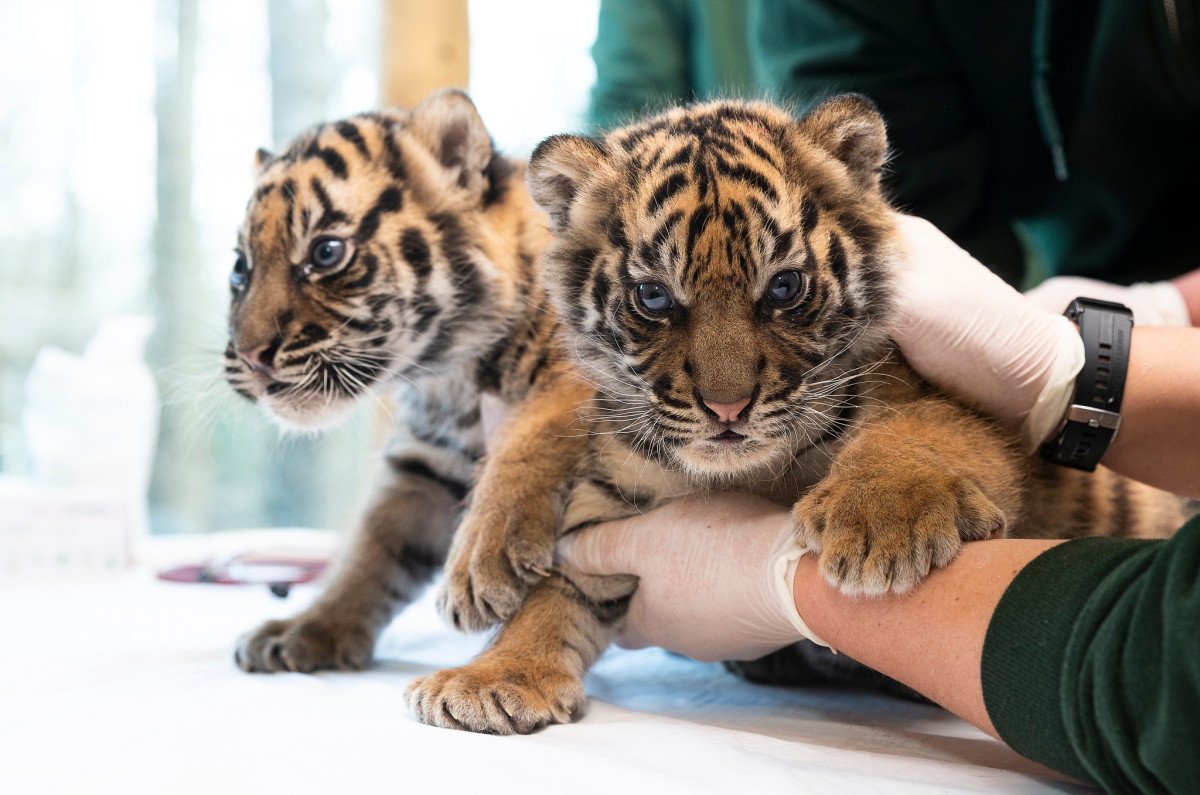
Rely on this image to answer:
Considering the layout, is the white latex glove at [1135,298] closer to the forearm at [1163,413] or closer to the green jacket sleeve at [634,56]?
the forearm at [1163,413]

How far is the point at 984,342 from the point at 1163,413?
0.91 feet

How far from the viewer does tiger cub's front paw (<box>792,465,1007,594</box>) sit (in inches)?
38.3

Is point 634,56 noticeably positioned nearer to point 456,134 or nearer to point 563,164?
point 456,134

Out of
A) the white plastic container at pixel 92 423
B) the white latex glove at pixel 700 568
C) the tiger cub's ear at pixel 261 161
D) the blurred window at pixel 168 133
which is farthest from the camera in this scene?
the blurred window at pixel 168 133

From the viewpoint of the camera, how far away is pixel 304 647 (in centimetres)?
151

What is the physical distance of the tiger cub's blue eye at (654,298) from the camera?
1.17m

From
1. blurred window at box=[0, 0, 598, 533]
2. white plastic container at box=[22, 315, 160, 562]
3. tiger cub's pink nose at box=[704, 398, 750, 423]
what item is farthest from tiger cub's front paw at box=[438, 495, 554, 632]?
blurred window at box=[0, 0, 598, 533]

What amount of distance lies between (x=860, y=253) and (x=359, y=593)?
3.41ft

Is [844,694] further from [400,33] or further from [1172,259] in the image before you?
[400,33]

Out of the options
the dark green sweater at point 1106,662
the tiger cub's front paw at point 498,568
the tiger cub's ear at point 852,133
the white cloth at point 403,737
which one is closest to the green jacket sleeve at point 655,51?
the tiger cub's ear at point 852,133

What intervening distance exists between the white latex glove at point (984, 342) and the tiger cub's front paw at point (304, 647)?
1.01m

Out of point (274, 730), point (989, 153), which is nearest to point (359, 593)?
point (274, 730)

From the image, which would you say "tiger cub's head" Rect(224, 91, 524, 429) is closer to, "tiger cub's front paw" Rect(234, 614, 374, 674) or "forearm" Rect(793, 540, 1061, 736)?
"tiger cub's front paw" Rect(234, 614, 374, 674)

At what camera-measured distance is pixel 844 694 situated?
145 centimetres
